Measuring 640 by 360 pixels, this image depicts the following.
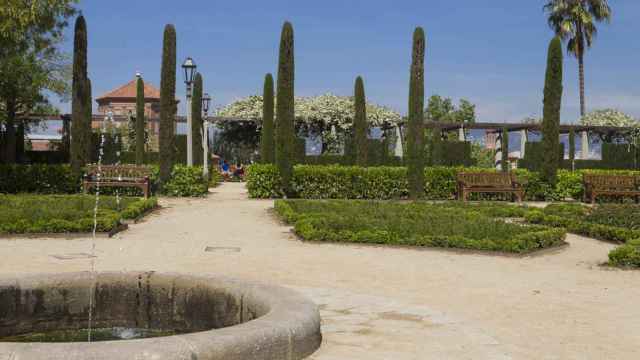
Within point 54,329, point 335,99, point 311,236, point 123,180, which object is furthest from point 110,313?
point 335,99

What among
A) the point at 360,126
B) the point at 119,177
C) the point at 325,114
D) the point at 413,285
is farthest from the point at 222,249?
the point at 325,114

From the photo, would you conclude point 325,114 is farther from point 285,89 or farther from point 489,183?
point 489,183

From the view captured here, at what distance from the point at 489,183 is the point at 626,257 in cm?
1256

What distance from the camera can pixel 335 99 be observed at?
51.5 metres

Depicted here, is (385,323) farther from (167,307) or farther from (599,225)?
(599,225)

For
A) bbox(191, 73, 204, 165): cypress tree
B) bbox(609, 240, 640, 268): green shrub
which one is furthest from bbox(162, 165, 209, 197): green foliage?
bbox(609, 240, 640, 268): green shrub

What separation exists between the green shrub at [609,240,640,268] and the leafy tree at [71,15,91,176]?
55.0 ft

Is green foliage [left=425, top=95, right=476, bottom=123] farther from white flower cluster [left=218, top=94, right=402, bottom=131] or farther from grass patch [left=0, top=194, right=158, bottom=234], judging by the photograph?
grass patch [left=0, top=194, right=158, bottom=234]

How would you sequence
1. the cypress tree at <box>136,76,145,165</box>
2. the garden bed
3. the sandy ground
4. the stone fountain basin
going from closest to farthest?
1. the sandy ground
2. the stone fountain basin
3. the garden bed
4. the cypress tree at <box>136,76,145,165</box>

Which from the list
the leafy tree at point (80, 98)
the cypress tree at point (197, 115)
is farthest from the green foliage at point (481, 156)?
the leafy tree at point (80, 98)

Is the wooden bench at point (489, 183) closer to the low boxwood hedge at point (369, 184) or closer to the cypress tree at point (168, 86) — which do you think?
the low boxwood hedge at point (369, 184)

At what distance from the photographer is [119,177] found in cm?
1970

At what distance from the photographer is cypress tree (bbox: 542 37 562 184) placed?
23.0 meters

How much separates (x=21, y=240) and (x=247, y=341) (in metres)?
7.99
